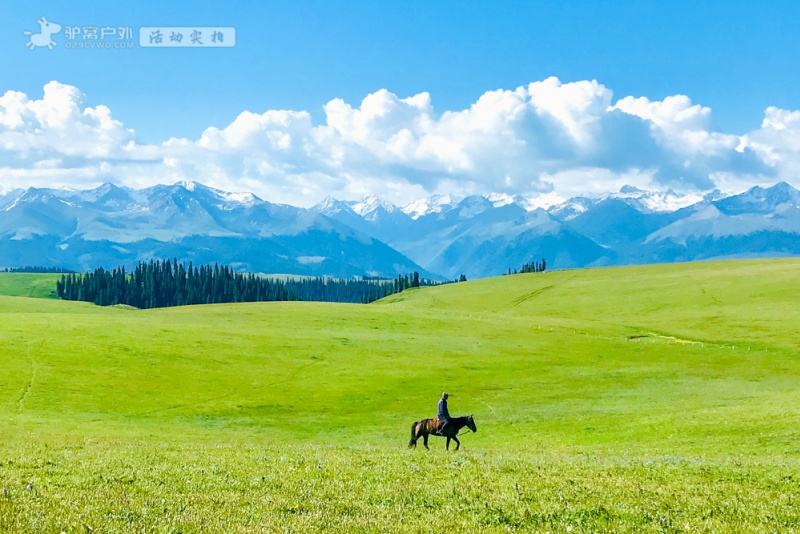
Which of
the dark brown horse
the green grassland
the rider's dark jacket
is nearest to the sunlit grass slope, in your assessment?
the green grassland

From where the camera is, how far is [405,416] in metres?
59.3

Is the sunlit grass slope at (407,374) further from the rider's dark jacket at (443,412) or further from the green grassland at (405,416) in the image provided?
the rider's dark jacket at (443,412)

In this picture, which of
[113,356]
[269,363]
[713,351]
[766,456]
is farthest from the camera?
[713,351]

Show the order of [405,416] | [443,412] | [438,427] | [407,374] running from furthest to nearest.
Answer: [407,374] → [405,416] → [438,427] → [443,412]

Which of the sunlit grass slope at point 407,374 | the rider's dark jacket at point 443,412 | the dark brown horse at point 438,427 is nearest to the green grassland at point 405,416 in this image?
the sunlit grass slope at point 407,374

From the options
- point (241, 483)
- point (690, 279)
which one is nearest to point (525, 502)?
point (241, 483)

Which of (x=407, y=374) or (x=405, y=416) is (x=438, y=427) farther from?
(x=407, y=374)

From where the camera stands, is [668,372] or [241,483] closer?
[241,483]

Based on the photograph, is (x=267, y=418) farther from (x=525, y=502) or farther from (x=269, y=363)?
(x=525, y=502)


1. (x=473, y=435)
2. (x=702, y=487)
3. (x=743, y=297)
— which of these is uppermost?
(x=743, y=297)

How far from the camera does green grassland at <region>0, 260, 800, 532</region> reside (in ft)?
53.5

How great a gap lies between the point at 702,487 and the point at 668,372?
70.9 metres

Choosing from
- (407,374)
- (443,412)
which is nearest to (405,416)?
(407,374)

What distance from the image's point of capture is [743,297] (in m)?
149
